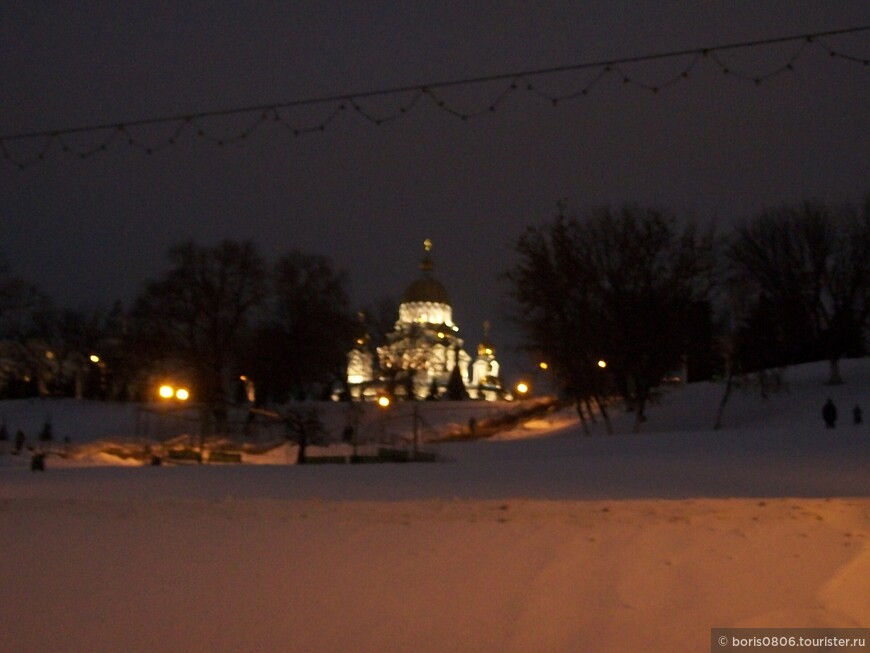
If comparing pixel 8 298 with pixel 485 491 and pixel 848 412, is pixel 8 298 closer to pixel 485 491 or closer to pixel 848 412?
pixel 848 412

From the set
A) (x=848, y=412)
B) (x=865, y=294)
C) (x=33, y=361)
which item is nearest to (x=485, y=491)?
(x=848, y=412)

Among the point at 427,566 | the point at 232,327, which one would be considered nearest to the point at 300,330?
the point at 232,327

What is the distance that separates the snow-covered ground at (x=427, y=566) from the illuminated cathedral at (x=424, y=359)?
200ft

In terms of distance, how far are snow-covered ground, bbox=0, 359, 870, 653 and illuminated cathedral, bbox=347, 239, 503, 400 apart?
6103 cm

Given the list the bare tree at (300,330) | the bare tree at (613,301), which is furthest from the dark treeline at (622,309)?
the bare tree at (300,330)

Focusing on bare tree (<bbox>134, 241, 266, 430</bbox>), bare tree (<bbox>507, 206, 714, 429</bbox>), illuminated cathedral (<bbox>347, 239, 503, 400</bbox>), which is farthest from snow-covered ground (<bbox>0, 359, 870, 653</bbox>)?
illuminated cathedral (<bbox>347, 239, 503, 400</bbox>)

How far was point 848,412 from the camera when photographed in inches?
1873

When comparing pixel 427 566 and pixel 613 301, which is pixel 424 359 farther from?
pixel 427 566

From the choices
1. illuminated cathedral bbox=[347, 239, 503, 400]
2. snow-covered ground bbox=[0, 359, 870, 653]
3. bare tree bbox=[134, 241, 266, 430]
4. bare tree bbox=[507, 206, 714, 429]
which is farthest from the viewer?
illuminated cathedral bbox=[347, 239, 503, 400]

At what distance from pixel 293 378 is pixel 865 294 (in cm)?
3489

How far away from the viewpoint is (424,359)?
83.8 meters

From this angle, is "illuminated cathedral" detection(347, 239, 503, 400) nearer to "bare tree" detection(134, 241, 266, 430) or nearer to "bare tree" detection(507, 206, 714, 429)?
"bare tree" detection(134, 241, 266, 430)

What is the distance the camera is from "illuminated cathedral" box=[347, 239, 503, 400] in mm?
83688

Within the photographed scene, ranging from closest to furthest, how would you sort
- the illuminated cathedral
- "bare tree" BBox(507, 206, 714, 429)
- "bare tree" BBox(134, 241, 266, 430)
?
1. "bare tree" BBox(507, 206, 714, 429)
2. "bare tree" BBox(134, 241, 266, 430)
3. the illuminated cathedral
